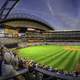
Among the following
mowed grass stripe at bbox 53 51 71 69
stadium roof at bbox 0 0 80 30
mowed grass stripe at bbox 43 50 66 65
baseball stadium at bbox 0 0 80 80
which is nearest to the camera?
baseball stadium at bbox 0 0 80 80

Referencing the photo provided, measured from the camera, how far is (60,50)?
728cm

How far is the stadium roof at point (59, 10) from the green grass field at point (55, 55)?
0.81 metres

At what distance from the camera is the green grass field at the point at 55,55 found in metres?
6.58

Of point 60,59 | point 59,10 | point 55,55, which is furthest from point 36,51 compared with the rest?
point 59,10

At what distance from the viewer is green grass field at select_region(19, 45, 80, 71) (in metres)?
6.58

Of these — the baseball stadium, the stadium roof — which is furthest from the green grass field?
the stadium roof

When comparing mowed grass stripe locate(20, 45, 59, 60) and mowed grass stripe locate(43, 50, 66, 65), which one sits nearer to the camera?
mowed grass stripe locate(43, 50, 66, 65)

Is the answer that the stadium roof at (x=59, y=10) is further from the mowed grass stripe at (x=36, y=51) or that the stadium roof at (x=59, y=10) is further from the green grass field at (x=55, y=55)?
the mowed grass stripe at (x=36, y=51)

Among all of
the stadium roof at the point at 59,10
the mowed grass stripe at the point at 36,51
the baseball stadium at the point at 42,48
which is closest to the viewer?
the baseball stadium at the point at 42,48

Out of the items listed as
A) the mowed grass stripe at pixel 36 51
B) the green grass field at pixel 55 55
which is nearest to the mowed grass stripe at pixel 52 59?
the green grass field at pixel 55 55

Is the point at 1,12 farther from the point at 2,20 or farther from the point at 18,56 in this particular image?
the point at 18,56

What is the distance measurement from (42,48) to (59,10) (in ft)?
5.00

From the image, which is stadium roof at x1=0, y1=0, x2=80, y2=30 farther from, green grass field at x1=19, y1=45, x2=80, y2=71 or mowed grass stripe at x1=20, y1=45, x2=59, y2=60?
mowed grass stripe at x1=20, y1=45, x2=59, y2=60

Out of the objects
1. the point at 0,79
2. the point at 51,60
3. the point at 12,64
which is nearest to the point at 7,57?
the point at 12,64
